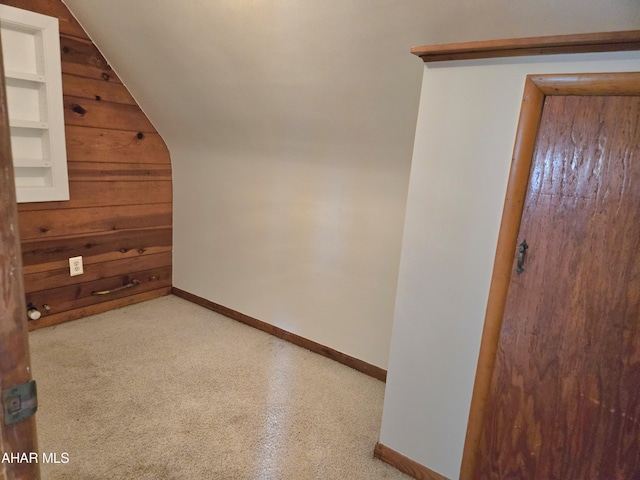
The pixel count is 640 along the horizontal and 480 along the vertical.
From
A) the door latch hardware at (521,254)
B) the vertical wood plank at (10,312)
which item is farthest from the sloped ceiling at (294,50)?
the vertical wood plank at (10,312)

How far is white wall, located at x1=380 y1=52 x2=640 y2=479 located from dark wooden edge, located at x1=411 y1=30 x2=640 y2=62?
23 mm

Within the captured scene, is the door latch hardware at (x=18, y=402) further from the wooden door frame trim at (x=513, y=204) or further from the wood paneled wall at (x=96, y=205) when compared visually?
the wood paneled wall at (x=96, y=205)

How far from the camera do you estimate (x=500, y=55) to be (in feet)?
3.61

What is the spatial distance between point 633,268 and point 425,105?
749 millimetres

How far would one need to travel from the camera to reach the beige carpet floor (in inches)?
57.7

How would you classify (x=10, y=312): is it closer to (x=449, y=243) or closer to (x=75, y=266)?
(x=449, y=243)

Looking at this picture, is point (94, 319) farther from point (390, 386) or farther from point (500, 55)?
point (500, 55)


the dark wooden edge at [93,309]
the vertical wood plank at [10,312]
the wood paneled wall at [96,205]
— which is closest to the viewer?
the vertical wood plank at [10,312]

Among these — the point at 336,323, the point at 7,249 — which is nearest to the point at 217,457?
the point at 336,323

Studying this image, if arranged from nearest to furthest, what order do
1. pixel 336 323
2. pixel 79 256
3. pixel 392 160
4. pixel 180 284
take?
pixel 392 160 < pixel 336 323 < pixel 79 256 < pixel 180 284

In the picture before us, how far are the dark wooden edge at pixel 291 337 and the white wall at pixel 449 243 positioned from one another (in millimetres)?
643

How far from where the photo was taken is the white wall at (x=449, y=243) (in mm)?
1147

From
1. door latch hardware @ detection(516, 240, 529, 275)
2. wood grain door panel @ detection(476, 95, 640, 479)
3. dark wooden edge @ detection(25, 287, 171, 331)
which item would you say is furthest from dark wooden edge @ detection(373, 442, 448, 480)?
dark wooden edge @ detection(25, 287, 171, 331)

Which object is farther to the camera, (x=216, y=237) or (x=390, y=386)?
(x=216, y=237)
